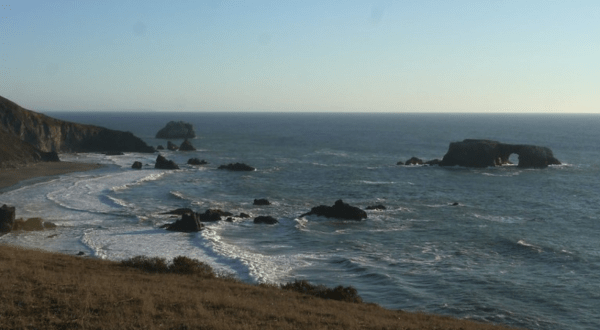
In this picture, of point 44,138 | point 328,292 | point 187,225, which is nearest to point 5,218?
point 187,225

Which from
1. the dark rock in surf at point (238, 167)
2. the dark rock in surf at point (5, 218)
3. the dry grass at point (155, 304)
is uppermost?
the dry grass at point (155, 304)

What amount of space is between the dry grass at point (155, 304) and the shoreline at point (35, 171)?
44.2 meters

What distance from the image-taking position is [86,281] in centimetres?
2173

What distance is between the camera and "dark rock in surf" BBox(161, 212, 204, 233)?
149 ft

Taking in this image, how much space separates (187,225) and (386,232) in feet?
50.6

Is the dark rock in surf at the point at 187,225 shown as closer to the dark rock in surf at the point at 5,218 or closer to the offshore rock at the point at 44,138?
the dark rock in surf at the point at 5,218

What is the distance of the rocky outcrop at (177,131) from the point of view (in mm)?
158500

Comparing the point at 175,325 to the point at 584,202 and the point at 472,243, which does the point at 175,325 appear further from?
the point at 584,202

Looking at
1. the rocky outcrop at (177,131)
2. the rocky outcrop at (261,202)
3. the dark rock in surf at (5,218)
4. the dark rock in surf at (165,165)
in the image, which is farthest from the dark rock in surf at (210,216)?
the rocky outcrop at (177,131)

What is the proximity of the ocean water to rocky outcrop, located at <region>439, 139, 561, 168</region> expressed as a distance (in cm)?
487

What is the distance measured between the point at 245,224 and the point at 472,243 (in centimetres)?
1803

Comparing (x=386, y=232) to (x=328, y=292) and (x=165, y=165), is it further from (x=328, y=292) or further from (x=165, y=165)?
(x=165, y=165)

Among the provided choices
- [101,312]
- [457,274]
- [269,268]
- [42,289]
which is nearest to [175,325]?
[101,312]

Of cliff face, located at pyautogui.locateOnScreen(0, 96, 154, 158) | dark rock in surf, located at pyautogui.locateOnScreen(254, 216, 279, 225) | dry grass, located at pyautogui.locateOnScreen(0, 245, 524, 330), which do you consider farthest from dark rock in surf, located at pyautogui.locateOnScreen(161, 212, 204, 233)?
cliff face, located at pyautogui.locateOnScreen(0, 96, 154, 158)
